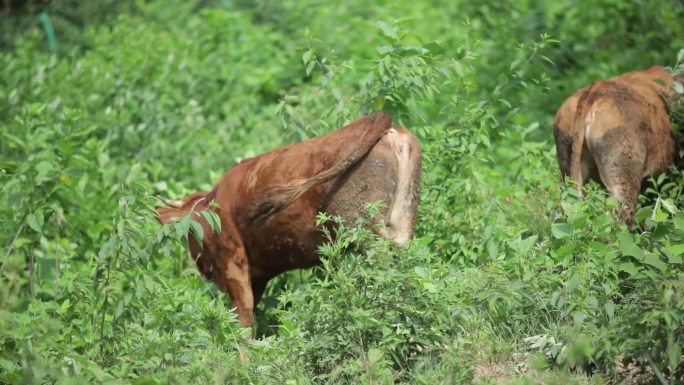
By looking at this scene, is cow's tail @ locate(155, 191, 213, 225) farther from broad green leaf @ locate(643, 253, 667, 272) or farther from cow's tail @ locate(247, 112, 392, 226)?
broad green leaf @ locate(643, 253, 667, 272)

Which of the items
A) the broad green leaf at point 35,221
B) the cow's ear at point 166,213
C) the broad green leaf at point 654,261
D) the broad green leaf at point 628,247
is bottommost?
the cow's ear at point 166,213

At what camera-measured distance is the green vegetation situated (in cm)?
575

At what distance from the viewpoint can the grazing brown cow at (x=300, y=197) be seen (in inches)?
274

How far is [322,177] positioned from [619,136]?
2107mm

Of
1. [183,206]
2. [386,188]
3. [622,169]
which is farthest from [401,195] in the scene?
[183,206]

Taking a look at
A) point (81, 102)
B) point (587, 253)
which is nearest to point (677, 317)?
point (587, 253)

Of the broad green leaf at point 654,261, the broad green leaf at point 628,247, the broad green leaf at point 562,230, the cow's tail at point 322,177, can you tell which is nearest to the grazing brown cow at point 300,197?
the cow's tail at point 322,177

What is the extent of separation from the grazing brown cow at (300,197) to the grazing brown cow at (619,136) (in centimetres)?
125

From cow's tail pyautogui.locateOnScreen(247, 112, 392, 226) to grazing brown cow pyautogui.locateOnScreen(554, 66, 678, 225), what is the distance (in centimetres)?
144

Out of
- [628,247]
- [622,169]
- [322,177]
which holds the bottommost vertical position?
[622,169]

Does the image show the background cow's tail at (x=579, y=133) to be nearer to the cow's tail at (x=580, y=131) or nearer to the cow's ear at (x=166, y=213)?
the cow's tail at (x=580, y=131)

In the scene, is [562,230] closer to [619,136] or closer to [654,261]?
[654,261]

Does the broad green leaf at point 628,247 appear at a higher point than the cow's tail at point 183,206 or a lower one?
higher

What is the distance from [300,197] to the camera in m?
7.14
